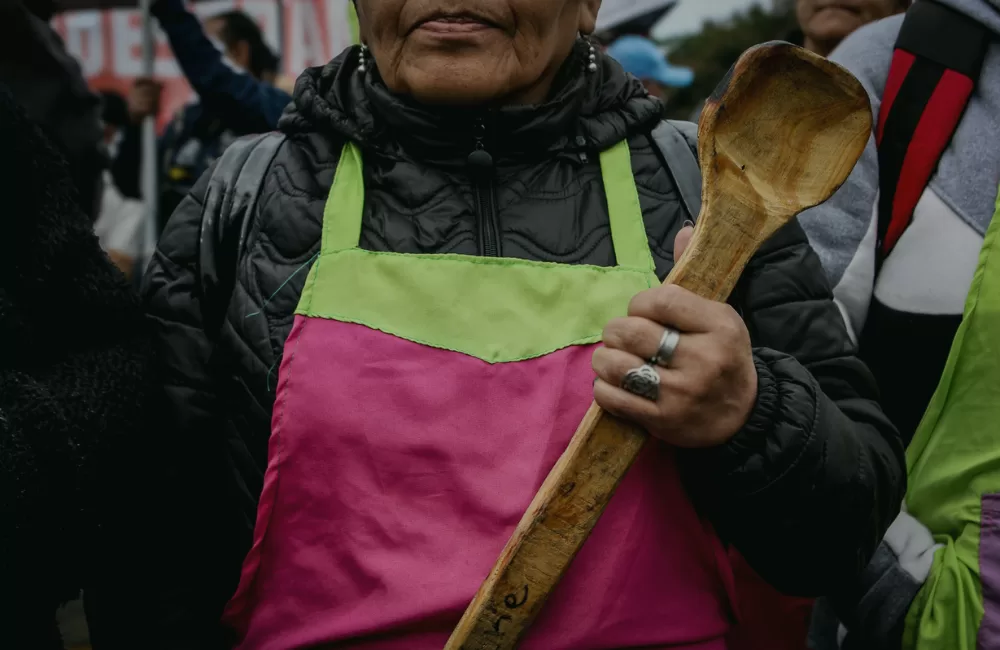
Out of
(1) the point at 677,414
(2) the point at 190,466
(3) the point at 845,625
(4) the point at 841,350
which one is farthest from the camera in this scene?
(3) the point at 845,625

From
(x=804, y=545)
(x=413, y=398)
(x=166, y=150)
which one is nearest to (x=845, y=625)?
(x=804, y=545)

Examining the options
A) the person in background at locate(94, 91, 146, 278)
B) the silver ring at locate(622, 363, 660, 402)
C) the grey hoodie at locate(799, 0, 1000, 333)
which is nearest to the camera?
the silver ring at locate(622, 363, 660, 402)

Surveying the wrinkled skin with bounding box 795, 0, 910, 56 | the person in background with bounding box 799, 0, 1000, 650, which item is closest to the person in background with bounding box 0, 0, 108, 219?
the person in background with bounding box 799, 0, 1000, 650

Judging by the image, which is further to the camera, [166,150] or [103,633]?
[166,150]

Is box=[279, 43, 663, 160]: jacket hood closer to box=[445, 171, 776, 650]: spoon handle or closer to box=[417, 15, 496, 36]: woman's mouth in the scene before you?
box=[417, 15, 496, 36]: woman's mouth

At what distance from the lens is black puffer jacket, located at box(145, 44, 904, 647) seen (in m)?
1.39

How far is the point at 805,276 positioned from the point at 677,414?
40 cm

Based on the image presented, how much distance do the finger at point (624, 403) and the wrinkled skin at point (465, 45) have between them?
535 mm

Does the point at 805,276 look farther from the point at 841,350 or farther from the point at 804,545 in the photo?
the point at 804,545

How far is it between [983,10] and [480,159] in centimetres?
95

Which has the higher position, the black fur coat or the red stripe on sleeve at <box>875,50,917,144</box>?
the red stripe on sleeve at <box>875,50,917,144</box>

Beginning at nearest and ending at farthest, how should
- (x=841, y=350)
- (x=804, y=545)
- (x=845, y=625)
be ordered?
1. (x=804, y=545)
2. (x=841, y=350)
3. (x=845, y=625)

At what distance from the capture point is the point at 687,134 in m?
1.59

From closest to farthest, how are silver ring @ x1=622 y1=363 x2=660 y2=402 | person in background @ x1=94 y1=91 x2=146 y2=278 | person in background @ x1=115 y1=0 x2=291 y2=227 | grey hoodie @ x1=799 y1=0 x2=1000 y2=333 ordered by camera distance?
silver ring @ x1=622 y1=363 x2=660 y2=402
grey hoodie @ x1=799 y1=0 x2=1000 y2=333
person in background @ x1=115 y1=0 x2=291 y2=227
person in background @ x1=94 y1=91 x2=146 y2=278
